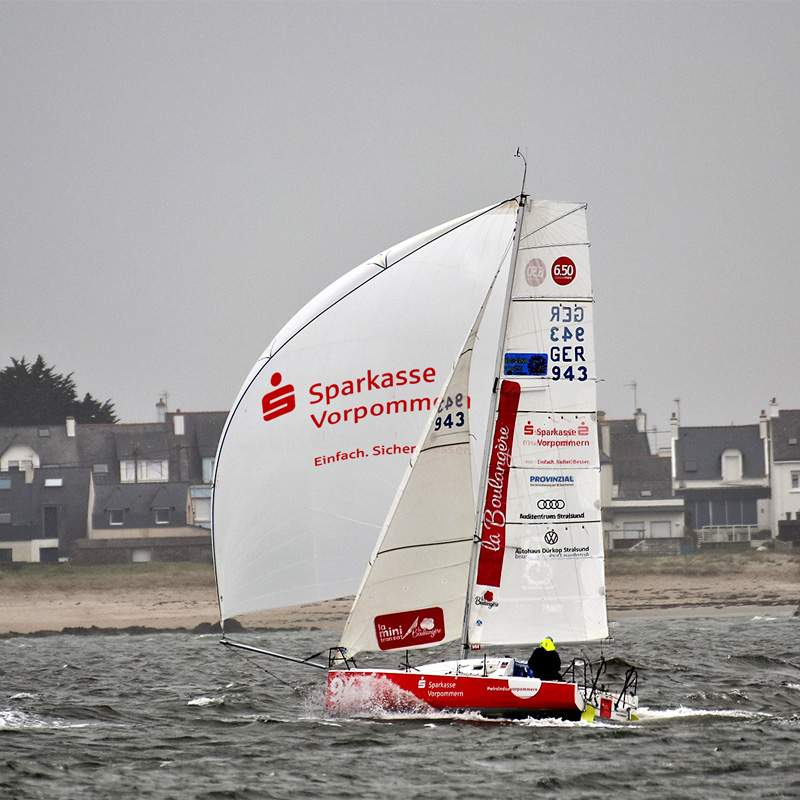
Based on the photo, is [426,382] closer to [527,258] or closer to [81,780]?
[527,258]

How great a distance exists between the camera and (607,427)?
6894 cm

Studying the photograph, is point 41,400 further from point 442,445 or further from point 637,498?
point 442,445

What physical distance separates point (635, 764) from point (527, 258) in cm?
667

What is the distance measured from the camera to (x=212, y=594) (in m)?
50.6

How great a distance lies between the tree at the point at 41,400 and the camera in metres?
83.8

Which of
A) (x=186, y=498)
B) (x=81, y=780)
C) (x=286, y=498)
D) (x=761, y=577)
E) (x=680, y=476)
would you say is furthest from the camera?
(x=680, y=476)

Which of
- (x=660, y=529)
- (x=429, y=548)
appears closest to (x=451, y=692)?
(x=429, y=548)

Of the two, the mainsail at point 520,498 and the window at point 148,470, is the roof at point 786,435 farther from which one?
the mainsail at point 520,498

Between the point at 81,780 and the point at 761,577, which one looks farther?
the point at 761,577

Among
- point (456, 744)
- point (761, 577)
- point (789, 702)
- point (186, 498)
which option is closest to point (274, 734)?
point (456, 744)

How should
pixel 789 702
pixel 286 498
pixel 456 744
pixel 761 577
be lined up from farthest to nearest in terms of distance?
pixel 761 577
pixel 789 702
pixel 286 498
pixel 456 744

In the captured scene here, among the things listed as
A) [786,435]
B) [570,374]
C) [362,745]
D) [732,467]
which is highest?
[786,435]

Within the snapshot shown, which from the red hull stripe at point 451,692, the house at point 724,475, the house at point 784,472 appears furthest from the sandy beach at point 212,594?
the red hull stripe at point 451,692

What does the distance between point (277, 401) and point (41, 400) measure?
68.7 meters
